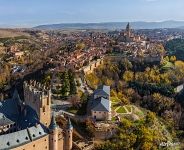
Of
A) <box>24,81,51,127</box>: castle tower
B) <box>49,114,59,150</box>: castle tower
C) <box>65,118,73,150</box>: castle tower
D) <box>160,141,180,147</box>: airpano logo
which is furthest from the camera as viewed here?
<box>160,141,180,147</box>: airpano logo

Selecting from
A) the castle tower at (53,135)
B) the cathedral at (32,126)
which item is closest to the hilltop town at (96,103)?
the cathedral at (32,126)

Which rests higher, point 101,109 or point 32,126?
point 32,126

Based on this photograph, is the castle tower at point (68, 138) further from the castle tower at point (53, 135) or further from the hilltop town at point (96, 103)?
the castle tower at point (53, 135)

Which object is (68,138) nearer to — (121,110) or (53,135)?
(53,135)

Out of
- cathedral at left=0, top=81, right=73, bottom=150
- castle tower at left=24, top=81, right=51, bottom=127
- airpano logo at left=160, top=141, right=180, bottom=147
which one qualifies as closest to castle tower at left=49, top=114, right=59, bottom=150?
cathedral at left=0, top=81, right=73, bottom=150

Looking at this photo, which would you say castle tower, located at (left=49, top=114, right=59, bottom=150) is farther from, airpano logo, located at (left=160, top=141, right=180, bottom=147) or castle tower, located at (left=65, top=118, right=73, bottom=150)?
airpano logo, located at (left=160, top=141, right=180, bottom=147)

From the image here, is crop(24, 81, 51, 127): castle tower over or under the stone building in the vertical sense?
over

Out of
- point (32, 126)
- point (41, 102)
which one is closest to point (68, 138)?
point (32, 126)

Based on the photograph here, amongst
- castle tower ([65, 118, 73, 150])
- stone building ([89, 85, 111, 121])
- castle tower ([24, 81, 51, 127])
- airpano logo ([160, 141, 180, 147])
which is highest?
castle tower ([24, 81, 51, 127])
